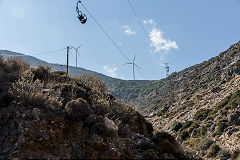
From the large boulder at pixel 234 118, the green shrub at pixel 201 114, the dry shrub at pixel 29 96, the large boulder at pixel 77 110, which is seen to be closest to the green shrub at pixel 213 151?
the large boulder at pixel 234 118

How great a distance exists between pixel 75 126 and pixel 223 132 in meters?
19.0

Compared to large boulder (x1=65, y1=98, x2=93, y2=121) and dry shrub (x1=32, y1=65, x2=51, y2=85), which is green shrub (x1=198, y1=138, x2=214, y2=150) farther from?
large boulder (x1=65, y1=98, x2=93, y2=121)

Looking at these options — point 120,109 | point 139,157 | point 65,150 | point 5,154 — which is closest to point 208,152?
point 120,109

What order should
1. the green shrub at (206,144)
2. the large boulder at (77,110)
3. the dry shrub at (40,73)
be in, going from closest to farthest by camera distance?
1. the large boulder at (77,110)
2. the dry shrub at (40,73)
3. the green shrub at (206,144)

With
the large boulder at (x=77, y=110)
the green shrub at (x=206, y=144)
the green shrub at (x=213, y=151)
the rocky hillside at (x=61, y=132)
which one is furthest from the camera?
the green shrub at (x=206, y=144)

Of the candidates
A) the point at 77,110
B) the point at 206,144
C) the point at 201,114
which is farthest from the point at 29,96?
the point at 201,114

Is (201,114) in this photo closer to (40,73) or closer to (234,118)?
(234,118)

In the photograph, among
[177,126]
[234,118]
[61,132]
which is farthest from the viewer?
[177,126]

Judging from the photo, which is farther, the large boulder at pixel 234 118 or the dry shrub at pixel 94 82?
the large boulder at pixel 234 118

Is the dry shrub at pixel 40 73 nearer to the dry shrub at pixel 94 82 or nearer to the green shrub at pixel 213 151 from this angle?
the dry shrub at pixel 94 82

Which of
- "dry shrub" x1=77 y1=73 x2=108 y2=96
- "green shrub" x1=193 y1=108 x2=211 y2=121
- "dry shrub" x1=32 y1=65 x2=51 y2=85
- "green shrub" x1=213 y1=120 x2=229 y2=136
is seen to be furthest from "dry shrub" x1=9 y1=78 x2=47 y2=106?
"green shrub" x1=193 y1=108 x2=211 y2=121

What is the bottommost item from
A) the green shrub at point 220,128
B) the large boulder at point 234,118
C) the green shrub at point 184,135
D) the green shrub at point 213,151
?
the green shrub at point 213,151

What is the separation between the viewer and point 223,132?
21844mm

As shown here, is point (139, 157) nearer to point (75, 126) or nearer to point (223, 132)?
point (75, 126)
